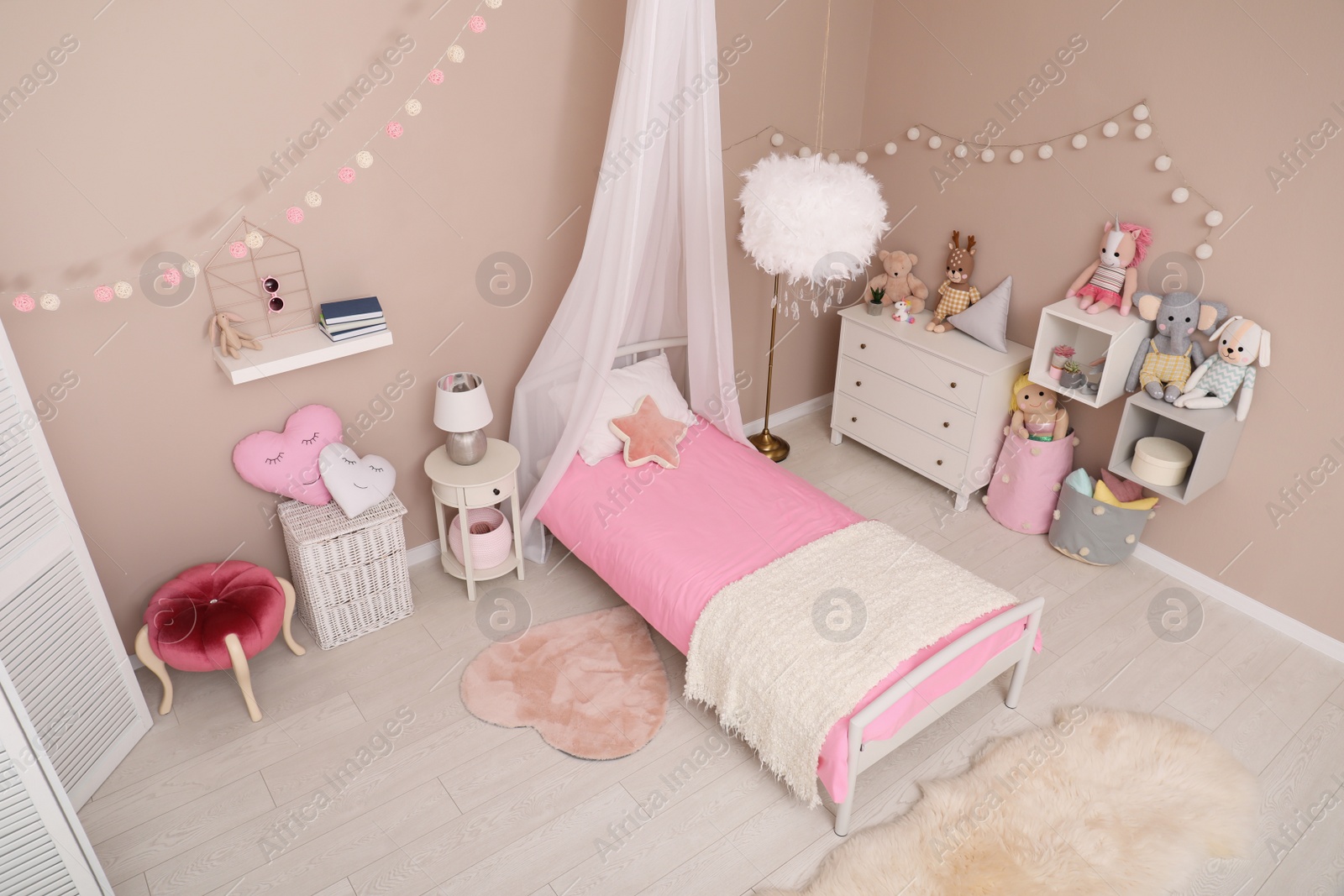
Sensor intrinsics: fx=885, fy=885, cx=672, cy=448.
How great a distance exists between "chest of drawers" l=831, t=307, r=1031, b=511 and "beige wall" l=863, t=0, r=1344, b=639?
0.40 metres

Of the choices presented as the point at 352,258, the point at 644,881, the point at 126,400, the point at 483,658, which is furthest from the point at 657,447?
the point at 126,400

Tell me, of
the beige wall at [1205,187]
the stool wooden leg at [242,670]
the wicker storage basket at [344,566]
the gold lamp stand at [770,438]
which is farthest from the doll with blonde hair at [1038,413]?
the stool wooden leg at [242,670]

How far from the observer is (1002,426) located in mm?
4707

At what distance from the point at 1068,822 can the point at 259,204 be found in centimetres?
369

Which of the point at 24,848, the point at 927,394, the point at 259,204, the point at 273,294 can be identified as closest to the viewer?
the point at 24,848

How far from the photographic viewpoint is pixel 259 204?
3.32m

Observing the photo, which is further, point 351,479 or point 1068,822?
point 351,479

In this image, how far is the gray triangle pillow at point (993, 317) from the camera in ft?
15.2

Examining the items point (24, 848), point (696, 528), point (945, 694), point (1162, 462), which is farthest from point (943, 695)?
point (24, 848)

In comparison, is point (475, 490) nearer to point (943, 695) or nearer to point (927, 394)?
point (943, 695)

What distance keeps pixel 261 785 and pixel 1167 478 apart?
13.0 feet

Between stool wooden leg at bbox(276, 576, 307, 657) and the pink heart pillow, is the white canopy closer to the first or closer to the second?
the pink heart pillow

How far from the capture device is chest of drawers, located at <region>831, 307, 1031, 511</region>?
4.57 meters

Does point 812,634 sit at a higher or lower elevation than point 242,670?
higher
